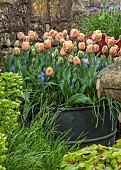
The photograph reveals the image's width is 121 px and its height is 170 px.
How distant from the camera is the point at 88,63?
427 centimetres

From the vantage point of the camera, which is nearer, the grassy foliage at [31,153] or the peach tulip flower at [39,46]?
the grassy foliage at [31,153]

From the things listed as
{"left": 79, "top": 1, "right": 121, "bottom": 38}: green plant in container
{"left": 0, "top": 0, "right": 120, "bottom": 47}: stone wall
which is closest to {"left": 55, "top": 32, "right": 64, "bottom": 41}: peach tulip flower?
{"left": 0, "top": 0, "right": 120, "bottom": 47}: stone wall

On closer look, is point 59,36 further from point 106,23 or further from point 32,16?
point 106,23

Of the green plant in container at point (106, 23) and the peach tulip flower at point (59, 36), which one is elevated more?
the peach tulip flower at point (59, 36)

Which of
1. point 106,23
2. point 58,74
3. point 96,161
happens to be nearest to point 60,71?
point 58,74

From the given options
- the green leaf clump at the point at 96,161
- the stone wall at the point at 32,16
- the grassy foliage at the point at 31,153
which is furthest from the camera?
the stone wall at the point at 32,16

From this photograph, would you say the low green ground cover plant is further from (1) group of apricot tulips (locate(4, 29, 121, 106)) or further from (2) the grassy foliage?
(2) the grassy foliage

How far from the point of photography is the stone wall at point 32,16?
→ 15.3ft

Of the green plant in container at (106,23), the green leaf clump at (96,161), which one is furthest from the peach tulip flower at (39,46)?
the green plant in container at (106,23)

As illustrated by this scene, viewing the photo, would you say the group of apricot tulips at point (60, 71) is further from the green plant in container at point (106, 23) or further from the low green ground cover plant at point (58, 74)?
the green plant in container at point (106, 23)

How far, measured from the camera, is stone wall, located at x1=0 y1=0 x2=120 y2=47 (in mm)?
4672

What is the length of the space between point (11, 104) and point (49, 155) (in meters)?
0.70

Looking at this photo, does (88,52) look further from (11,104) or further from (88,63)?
(11,104)

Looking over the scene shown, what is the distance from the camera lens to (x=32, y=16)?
5219 mm
